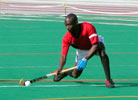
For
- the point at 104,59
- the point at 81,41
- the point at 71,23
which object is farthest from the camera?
the point at 104,59

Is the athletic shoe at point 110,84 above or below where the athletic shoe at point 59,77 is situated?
below

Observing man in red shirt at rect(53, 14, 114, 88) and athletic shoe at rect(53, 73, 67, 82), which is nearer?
man in red shirt at rect(53, 14, 114, 88)

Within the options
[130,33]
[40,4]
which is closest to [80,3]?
[40,4]

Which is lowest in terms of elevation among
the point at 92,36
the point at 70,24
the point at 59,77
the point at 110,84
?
the point at 110,84

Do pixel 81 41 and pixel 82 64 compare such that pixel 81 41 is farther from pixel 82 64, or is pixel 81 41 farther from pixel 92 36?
pixel 82 64

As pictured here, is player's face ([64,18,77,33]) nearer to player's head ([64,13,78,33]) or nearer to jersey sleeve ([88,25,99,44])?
player's head ([64,13,78,33])

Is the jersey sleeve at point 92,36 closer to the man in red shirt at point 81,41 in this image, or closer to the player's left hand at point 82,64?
the man in red shirt at point 81,41

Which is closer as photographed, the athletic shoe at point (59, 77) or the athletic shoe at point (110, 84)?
the athletic shoe at point (110, 84)

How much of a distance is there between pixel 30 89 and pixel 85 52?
4.54ft

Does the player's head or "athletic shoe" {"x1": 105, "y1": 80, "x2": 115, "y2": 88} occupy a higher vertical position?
the player's head

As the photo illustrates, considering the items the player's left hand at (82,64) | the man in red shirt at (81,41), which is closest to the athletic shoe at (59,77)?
the man in red shirt at (81,41)

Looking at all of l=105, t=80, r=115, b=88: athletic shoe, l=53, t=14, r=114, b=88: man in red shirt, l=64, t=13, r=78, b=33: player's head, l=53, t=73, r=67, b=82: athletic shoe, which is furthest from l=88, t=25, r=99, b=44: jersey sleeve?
l=53, t=73, r=67, b=82: athletic shoe

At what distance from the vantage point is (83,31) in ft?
33.5

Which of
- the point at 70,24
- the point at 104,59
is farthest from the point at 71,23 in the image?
the point at 104,59
